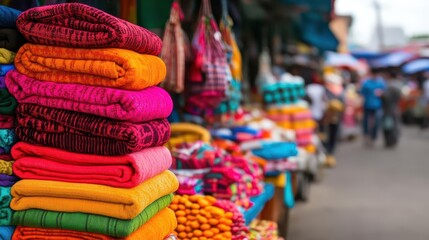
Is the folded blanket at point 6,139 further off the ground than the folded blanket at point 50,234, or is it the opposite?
the folded blanket at point 6,139

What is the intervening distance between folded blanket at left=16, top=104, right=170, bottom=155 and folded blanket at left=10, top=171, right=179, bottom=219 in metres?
0.14

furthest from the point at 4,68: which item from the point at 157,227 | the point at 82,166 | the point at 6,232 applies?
the point at 157,227

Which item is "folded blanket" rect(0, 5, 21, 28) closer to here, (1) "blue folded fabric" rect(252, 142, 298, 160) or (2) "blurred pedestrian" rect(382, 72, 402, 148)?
(1) "blue folded fabric" rect(252, 142, 298, 160)

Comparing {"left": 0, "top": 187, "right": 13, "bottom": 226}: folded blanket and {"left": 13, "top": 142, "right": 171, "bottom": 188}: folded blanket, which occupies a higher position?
{"left": 13, "top": 142, "right": 171, "bottom": 188}: folded blanket

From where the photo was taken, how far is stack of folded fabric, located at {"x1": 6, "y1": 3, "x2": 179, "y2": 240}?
1914mm

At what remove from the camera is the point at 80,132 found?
1983 millimetres

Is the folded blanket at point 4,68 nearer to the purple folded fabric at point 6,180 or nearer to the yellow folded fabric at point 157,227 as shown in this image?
the purple folded fabric at point 6,180

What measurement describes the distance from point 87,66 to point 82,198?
1.52ft

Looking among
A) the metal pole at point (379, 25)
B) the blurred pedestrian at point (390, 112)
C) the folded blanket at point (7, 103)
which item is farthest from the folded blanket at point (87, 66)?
the metal pole at point (379, 25)

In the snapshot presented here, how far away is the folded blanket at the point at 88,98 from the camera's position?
1.90m

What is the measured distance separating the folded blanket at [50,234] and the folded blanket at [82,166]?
0.18 meters

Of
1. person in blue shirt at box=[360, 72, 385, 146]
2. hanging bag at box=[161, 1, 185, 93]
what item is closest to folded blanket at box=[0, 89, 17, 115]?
hanging bag at box=[161, 1, 185, 93]

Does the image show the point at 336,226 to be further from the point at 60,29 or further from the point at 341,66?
the point at 341,66

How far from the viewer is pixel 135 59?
1.96m
